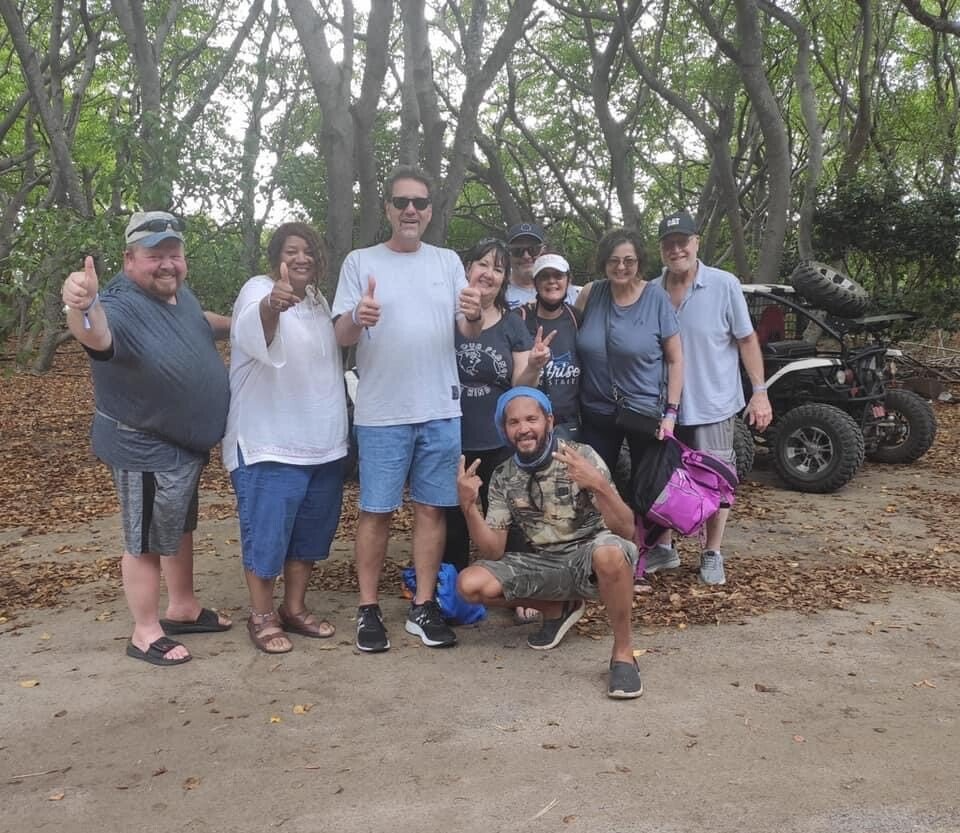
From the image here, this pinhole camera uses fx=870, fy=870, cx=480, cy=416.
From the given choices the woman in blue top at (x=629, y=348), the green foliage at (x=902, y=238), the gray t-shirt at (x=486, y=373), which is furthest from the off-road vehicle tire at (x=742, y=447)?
the green foliage at (x=902, y=238)

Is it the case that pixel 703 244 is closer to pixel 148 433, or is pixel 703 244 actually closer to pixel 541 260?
pixel 541 260

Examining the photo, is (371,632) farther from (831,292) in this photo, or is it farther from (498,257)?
(831,292)

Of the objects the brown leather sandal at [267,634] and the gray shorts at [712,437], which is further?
the gray shorts at [712,437]

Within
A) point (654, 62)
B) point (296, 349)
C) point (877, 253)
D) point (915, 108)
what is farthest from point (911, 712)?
point (915, 108)

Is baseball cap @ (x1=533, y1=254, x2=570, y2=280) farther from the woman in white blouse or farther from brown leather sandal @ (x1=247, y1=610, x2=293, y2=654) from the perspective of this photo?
brown leather sandal @ (x1=247, y1=610, x2=293, y2=654)

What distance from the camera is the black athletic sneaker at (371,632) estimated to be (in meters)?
3.88

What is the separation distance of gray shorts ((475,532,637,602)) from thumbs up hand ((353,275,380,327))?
1.15 metres

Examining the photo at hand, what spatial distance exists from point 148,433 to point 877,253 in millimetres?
11826

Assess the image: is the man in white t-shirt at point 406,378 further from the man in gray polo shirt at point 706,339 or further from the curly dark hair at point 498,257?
the man in gray polo shirt at point 706,339

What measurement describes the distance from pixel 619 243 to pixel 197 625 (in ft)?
9.11

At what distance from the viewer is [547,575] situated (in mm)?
3725

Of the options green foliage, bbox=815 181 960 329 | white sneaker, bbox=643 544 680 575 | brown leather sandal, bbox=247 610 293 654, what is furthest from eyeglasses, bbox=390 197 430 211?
green foliage, bbox=815 181 960 329

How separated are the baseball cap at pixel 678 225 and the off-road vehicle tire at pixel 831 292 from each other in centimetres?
349

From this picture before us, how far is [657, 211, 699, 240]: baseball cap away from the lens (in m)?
4.48
